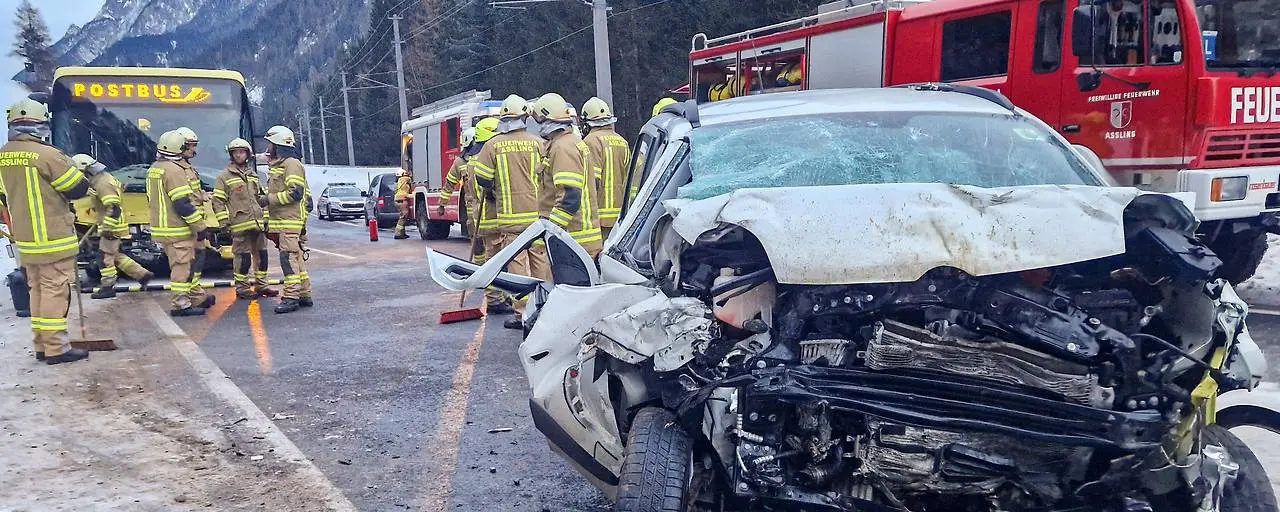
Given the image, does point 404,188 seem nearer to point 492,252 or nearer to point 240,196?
point 240,196

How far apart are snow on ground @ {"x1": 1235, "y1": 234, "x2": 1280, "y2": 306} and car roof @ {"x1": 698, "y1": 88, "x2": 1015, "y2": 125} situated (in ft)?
17.0

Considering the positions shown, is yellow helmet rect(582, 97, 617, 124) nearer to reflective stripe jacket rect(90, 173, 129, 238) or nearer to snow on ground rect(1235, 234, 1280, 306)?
reflective stripe jacket rect(90, 173, 129, 238)

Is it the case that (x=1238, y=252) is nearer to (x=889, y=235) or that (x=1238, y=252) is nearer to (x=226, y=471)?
(x=889, y=235)

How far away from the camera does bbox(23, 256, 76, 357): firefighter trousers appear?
7199 millimetres

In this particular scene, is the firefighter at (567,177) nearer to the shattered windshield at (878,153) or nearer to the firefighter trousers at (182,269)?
the shattered windshield at (878,153)

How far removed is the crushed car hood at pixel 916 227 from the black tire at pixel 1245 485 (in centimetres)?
79

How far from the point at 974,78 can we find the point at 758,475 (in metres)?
6.41

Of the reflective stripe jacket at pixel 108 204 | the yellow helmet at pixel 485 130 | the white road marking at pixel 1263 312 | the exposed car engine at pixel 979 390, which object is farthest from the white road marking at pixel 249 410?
the white road marking at pixel 1263 312

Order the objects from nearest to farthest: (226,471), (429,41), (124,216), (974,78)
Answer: (226,471) → (974,78) → (124,216) → (429,41)

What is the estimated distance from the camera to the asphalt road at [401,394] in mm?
4344

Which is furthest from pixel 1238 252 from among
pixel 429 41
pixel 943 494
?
pixel 429 41

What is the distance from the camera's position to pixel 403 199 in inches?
821

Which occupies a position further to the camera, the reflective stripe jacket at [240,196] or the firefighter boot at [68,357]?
the reflective stripe jacket at [240,196]

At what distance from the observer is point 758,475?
293 centimetres
